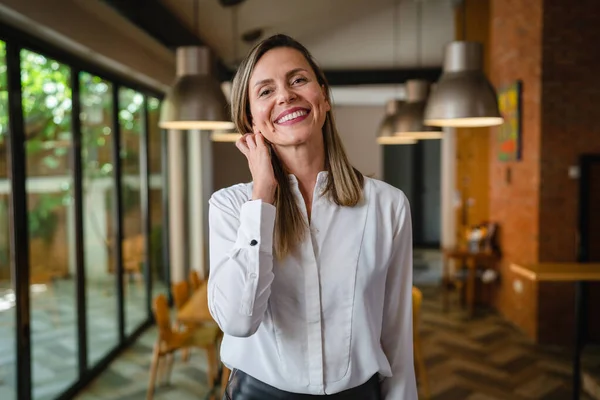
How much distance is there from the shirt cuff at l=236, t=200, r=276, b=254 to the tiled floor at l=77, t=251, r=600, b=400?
3152 mm

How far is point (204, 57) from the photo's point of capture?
2693 mm

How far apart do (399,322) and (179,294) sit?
3.15 m

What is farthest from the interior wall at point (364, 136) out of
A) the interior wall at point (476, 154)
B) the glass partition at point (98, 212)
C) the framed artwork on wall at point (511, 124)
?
the glass partition at point (98, 212)

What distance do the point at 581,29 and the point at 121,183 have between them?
4.22 meters

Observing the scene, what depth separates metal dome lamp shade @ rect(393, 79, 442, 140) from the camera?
159 inches

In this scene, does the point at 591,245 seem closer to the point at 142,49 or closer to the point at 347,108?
the point at 142,49

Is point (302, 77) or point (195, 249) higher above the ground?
point (302, 77)

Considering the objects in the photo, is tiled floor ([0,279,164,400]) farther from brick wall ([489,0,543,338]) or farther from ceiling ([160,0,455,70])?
brick wall ([489,0,543,338])

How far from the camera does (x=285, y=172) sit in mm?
1236

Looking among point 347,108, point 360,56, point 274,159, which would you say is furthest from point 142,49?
point 347,108

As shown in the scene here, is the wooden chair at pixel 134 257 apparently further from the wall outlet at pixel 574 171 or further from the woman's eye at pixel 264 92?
the woman's eye at pixel 264 92

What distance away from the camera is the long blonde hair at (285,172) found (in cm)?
115

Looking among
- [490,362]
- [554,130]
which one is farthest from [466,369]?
[554,130]

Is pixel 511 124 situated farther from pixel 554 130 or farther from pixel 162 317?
pixel 162 317
